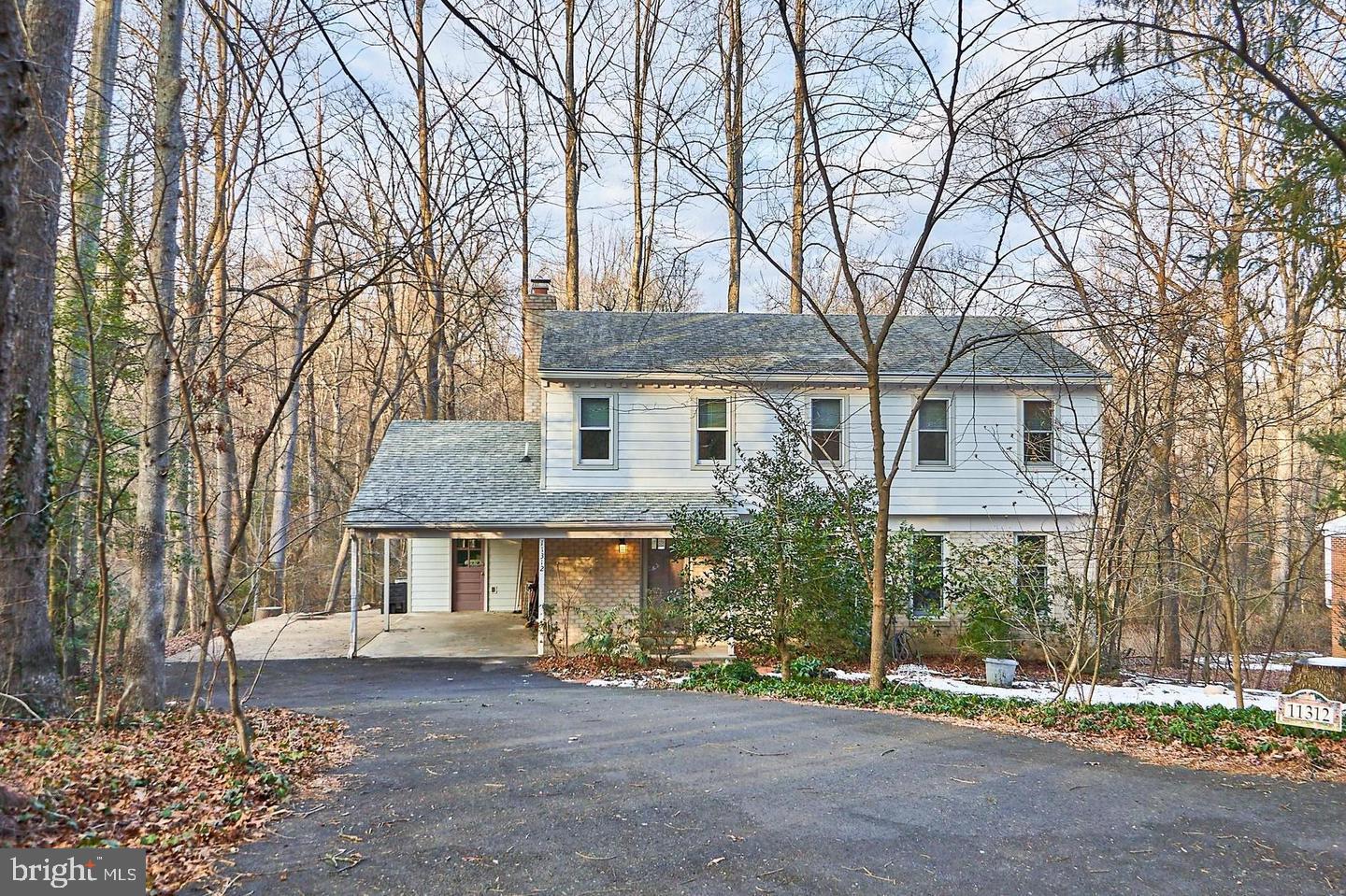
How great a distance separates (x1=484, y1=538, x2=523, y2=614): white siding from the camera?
20109 millimetres

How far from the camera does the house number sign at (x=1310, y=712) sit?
255 inches

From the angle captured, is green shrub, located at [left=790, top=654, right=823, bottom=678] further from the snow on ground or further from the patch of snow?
the patch of snow

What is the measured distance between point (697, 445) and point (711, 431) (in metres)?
0.36

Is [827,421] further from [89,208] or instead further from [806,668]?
[89,208]

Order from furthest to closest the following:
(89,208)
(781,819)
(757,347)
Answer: (757,347) → (89,208) → (781,819)

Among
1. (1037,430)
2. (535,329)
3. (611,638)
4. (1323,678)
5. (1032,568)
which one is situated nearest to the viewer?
(1323,678)

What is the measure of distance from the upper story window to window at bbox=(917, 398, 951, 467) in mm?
5717

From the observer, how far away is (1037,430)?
50.5 feet

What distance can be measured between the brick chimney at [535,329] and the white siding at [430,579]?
4.01 m

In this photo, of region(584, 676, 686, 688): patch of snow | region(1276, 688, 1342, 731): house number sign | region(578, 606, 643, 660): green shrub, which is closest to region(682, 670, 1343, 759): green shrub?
region(1276, 688, 1342, 731): house number sign

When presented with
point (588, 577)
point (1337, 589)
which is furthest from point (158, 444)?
point (1337, 589)

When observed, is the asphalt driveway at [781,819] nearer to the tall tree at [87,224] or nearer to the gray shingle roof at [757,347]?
the tall tree at [87,224]

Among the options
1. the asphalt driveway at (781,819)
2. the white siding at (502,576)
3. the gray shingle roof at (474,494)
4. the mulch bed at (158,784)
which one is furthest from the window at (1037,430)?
the mulch bed at (158,784)

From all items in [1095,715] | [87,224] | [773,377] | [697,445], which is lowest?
[1095,715]
